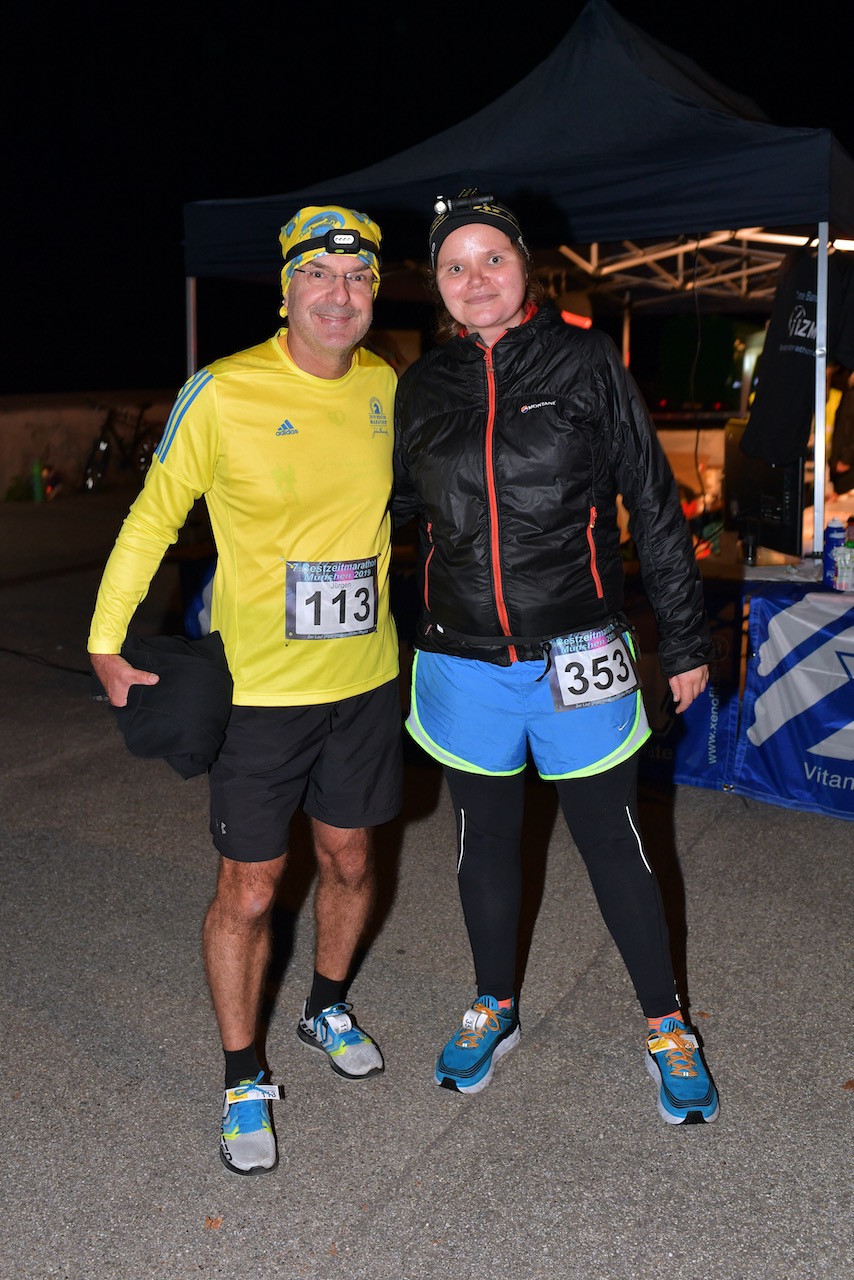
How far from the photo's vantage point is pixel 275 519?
8.05ft

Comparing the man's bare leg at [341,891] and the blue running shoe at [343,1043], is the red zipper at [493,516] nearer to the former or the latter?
the man's bare leg at [341,891]

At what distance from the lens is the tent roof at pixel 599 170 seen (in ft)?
15.1

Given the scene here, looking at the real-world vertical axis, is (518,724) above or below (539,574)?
below

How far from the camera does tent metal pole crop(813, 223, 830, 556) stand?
4559mm

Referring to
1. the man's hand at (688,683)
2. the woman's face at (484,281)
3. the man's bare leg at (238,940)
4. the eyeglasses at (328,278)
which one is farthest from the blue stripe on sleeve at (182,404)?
the man's hand at (688,683)

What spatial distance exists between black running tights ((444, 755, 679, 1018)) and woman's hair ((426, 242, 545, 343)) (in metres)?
1.03

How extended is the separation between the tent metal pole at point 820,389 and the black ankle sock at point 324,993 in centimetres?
283

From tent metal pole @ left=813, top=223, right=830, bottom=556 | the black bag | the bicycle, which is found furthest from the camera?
the bicycle

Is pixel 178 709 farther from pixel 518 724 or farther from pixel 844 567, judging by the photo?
pixel 844 567

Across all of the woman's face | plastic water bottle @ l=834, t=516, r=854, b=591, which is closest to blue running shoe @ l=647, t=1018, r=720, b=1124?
the woman's face

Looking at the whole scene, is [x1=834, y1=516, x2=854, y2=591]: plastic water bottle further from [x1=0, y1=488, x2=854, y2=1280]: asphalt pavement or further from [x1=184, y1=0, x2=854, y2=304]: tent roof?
[x1=184, y1=0, x2=854, y2=304]: tent roof

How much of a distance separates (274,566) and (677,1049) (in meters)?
1.44

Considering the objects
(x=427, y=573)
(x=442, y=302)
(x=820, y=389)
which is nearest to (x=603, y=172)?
(x=820, y=389)

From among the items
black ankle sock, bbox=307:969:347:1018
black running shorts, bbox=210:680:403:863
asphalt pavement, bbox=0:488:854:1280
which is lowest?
asphalt pavement, bbox=0:488:854:1280
